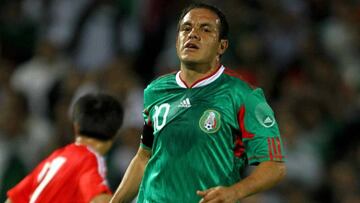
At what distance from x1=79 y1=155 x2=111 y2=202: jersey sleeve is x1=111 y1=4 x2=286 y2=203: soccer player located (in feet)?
2.21

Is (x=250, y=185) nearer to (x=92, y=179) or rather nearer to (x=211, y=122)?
(x=211, y=122)

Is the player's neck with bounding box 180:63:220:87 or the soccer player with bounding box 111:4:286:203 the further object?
the player's neck with bounding box 180:63:220:87

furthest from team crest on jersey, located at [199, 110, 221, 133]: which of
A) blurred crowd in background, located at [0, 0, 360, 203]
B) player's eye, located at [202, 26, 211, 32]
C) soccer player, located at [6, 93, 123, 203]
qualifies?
blurred crowd in background, located at [0, 0, 360, 203]

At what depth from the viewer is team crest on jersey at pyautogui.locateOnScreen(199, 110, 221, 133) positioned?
4879 millimetres

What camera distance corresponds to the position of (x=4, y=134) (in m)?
10.1

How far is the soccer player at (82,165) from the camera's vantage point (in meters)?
5.91

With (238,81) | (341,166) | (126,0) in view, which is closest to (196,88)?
(238,81)

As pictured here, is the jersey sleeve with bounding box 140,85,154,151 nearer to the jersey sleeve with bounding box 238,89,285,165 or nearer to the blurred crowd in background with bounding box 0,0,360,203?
the jersey sleeve with bounding box 238,89,285,165

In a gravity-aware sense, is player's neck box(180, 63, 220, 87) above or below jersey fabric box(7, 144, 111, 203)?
above

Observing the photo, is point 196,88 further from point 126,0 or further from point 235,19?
point 126,0

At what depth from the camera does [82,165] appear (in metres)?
6.01

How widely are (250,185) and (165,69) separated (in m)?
7.10

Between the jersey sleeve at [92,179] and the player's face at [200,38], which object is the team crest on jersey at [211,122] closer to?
the player's face at [200,38]

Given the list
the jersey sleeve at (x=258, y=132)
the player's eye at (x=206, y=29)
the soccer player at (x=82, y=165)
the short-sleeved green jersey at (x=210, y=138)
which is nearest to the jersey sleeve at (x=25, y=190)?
the soccer player at (x=82, y=165)
